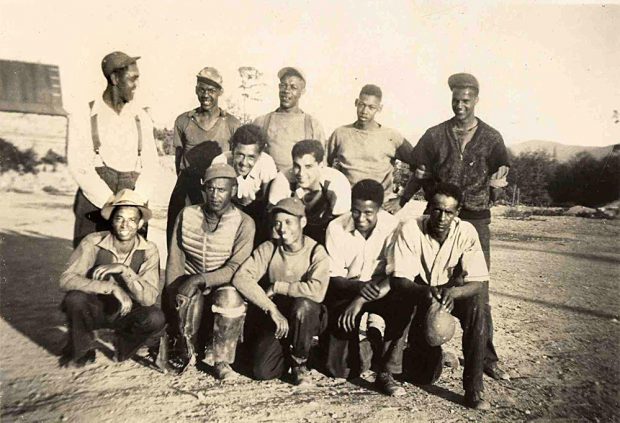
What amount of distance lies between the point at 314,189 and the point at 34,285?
3382 millimetres

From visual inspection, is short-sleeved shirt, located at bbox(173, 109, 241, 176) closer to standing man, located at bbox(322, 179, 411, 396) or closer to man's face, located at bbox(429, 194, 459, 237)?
standing man, located at bbox(322, 179, 411, 396)

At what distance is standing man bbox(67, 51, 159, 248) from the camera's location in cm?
369

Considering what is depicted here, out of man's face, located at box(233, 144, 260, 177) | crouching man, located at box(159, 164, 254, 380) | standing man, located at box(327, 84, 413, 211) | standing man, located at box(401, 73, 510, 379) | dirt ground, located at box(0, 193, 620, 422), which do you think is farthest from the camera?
standing man, located at box(327, 84, 413, 211)

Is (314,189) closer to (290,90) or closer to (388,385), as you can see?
(290,90)

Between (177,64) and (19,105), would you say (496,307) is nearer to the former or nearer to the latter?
(177,64)

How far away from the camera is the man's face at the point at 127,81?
372cm

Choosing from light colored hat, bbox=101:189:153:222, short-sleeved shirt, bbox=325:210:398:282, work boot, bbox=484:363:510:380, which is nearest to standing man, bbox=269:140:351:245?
short-sleeved shirt, bbox=325:210:398:282

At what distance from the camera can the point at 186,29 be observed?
4.48 m

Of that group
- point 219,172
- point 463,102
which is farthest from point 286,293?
point 463,102

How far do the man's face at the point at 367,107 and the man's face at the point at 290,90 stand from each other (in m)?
0.51

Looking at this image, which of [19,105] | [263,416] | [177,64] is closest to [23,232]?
[19,105]

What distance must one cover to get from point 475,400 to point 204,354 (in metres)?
1.81

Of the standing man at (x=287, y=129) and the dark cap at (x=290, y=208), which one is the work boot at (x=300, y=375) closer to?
the dark cap at (x=290, y=208)

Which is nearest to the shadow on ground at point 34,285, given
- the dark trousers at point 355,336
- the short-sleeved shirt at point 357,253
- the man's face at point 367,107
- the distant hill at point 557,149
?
the dark trousers at point 355,336
